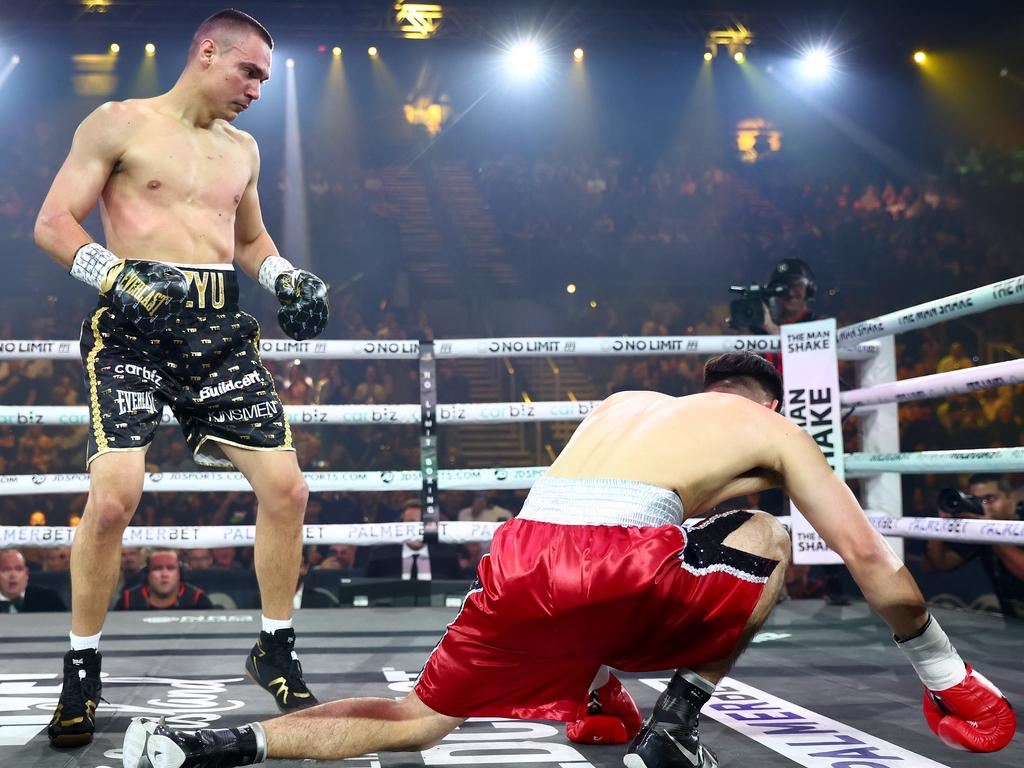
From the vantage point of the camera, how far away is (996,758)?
140 cm

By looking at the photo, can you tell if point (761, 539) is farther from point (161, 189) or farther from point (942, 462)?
point (942, 462)

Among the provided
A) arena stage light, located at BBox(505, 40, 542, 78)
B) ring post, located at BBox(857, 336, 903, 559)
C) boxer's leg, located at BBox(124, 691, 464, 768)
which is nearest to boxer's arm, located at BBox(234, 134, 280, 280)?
boxer's leg, located at BBox(124, 691, 464, 768)

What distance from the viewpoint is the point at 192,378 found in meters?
1.88

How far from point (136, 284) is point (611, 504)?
3.11 feet

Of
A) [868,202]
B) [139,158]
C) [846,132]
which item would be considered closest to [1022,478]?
[868,202]

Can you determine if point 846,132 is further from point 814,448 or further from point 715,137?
point 814,448

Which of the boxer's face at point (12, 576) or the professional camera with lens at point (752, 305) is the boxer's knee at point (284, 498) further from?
the boxer's face at point (12, 576)

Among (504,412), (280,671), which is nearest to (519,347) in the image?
(504,412)

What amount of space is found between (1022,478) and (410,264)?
5.15m

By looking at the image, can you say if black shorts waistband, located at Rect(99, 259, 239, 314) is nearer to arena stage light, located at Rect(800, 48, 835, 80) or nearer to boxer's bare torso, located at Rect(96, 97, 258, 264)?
boxer's bare torso, located at Rect(96, 97, 258, 264)

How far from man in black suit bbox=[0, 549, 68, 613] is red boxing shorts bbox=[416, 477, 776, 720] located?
8.71 ft

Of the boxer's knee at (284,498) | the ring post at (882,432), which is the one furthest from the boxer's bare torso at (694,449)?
the ring post at (882,432)

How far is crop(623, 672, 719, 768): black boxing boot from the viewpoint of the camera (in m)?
1.33

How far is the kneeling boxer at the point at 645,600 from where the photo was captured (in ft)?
4.32
